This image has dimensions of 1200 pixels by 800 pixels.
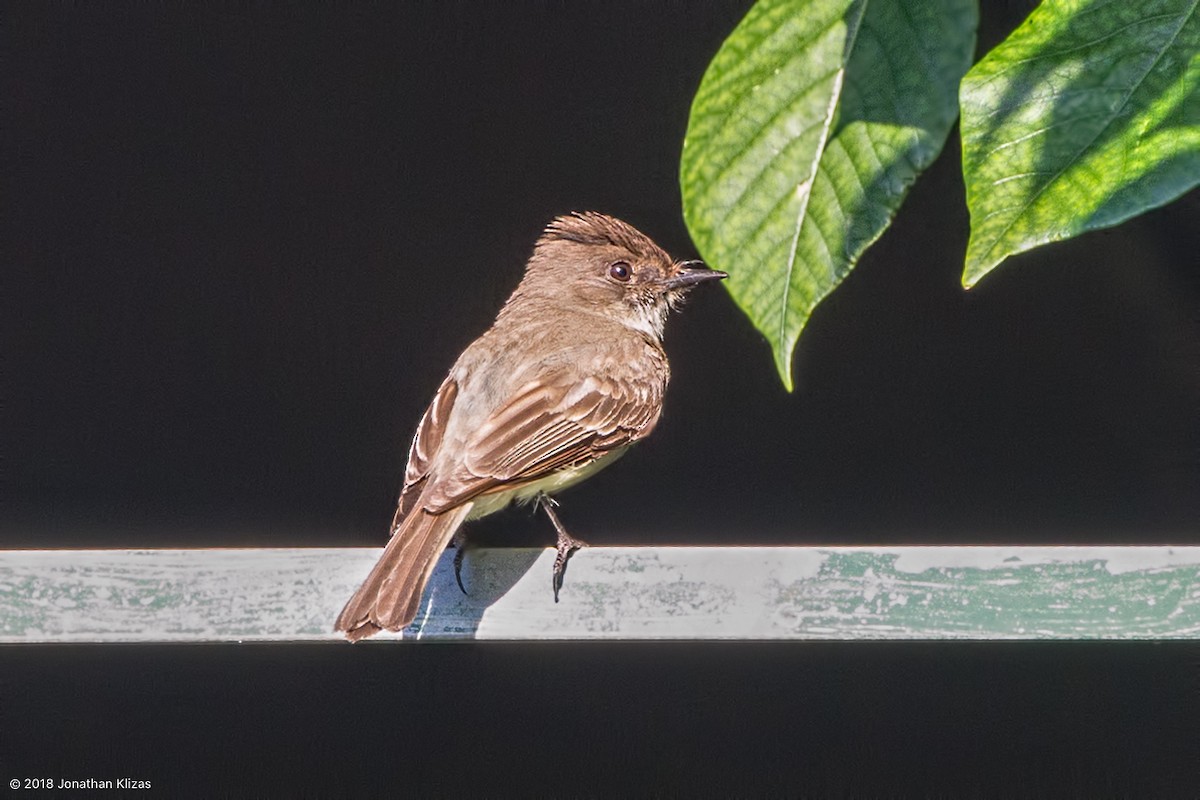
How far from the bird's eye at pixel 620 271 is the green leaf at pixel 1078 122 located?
2350mm

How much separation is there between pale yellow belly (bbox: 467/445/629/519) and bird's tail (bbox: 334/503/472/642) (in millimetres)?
216

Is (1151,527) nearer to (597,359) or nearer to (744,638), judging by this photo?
(597,359)

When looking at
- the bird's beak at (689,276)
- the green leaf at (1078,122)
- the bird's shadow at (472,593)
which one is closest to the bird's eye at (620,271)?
the bird's beak at (689,276)

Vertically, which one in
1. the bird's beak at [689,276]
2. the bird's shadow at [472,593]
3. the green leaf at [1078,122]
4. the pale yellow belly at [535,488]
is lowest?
the pale yellow belly at [535,488]

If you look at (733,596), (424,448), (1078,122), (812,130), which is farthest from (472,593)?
(1078,122)

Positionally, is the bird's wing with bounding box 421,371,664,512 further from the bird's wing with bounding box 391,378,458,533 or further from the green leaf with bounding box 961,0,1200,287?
the green leaf with bounding box 961,0,1200,287

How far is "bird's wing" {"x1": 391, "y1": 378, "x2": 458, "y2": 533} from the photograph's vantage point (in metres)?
2.45

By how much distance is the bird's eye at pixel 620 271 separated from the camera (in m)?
3.44

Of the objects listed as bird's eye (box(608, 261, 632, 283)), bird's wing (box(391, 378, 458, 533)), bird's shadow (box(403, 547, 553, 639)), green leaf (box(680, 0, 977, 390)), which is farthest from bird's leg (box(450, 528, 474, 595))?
bird's eye (box(608, 261, 632, 283))

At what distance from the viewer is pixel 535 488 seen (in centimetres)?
276

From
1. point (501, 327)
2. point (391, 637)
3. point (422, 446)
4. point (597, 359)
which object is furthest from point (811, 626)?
point (501, 327)

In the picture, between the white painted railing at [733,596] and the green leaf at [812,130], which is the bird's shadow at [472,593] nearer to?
the white painted railing at [733,596]

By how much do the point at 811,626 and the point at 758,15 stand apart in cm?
79

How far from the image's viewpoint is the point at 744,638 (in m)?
1.63
